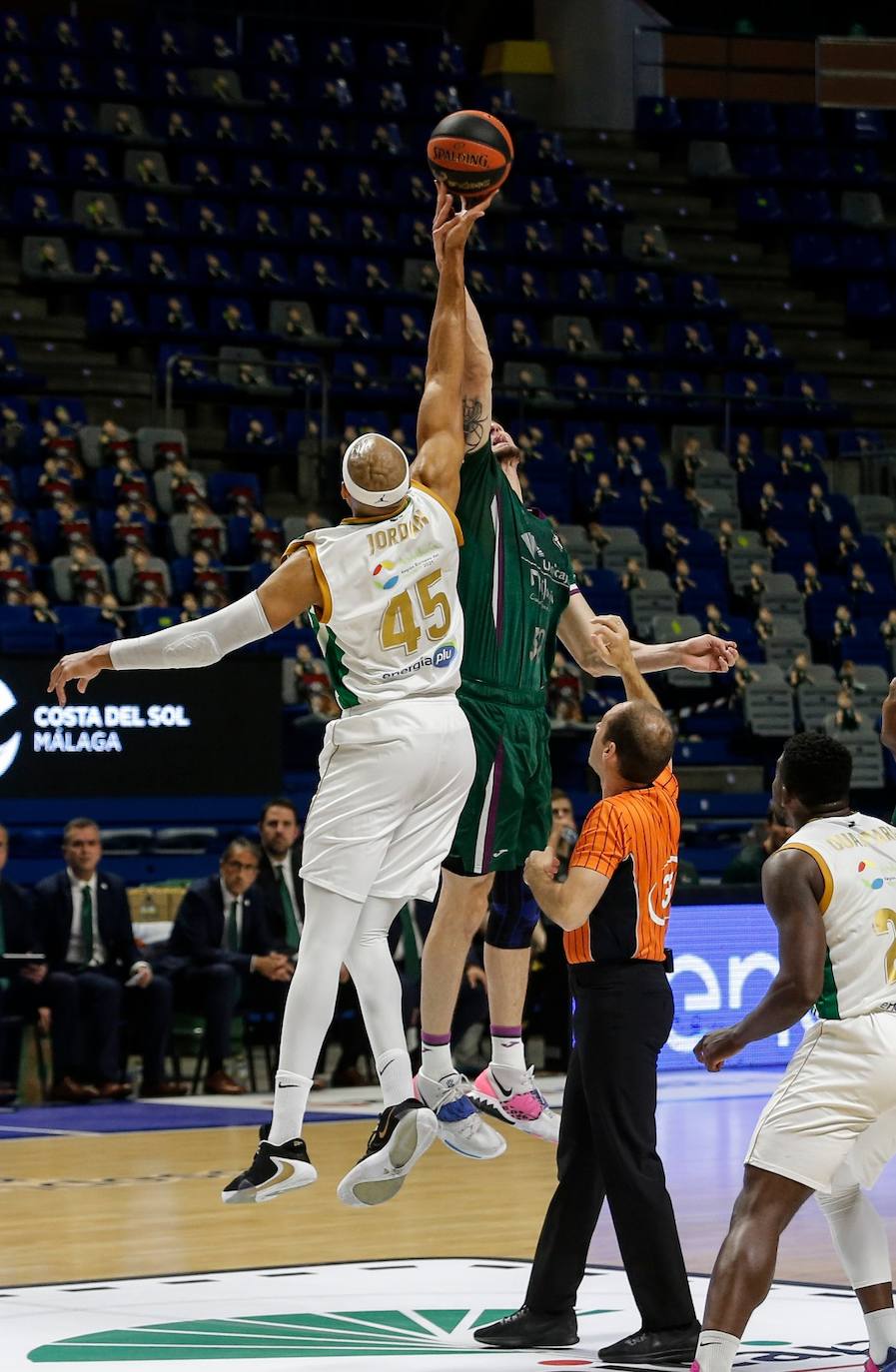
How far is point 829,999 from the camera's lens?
5.79m

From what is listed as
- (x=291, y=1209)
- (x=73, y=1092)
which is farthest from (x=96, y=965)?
(x=291, y=1209)

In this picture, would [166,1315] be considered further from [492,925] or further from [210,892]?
[210,892]

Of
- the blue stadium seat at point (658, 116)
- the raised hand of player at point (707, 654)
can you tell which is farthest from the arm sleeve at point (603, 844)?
the blue stadium seat at point (658, 116)

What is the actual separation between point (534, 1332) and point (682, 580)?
49.2 feet

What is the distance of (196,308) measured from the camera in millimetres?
23344

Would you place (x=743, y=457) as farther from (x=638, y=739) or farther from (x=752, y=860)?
(x=638, y=739)

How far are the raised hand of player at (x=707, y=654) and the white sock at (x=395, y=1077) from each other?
1549 millimetres

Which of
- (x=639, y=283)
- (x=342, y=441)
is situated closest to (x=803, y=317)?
(x=639, y=283)

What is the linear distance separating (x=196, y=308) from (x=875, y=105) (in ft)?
39.0

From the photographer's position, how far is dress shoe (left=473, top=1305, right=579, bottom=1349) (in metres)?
6.79

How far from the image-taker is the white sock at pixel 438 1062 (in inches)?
255

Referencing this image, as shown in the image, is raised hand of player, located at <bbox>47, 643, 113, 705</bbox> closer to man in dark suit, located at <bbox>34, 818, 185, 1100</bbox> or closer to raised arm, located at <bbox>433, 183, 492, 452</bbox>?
raised arm, located at <bbox>433, 183, 492, 452</bbox>

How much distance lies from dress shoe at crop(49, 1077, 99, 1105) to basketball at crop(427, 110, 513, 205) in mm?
8672

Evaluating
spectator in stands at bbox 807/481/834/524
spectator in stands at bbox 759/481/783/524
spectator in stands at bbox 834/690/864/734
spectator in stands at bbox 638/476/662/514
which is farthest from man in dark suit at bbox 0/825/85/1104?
spectator in stands at bbox 807/481/834/524
